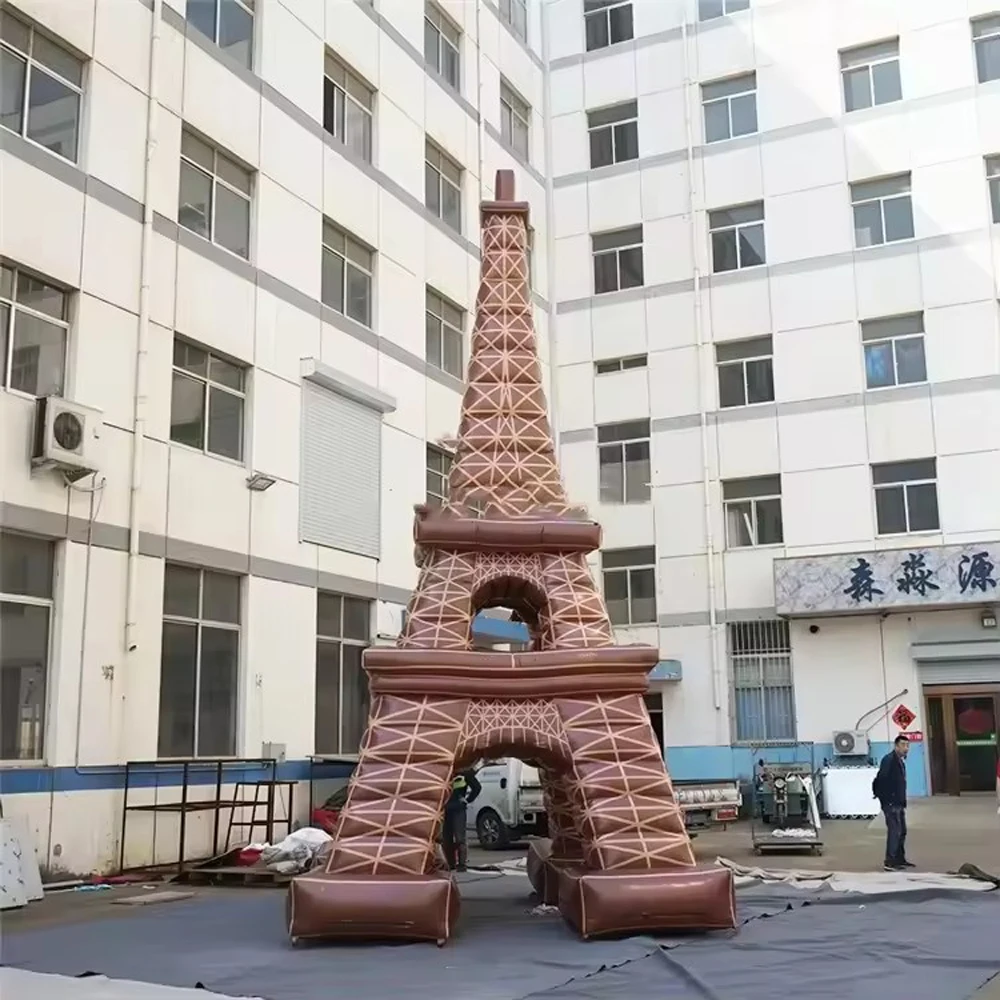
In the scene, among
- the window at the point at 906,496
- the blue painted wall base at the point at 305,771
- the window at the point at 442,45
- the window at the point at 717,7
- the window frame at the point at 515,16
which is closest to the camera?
the blue painted wall base at the point at 305,771

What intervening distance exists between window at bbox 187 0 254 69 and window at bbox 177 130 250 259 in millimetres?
1835

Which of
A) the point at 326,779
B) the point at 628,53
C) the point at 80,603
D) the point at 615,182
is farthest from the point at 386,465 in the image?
the point at 628,53

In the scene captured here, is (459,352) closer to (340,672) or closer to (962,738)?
(340,672)

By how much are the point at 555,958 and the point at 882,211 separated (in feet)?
67.7

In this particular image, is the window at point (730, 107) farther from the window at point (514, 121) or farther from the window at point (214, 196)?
the window at point (214, 196)

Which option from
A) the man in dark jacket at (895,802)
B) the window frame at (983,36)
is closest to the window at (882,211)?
the window frame at (983,36)

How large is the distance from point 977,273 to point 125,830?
19.2 meters

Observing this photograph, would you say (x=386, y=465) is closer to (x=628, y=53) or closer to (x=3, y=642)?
(x=3, y=642)

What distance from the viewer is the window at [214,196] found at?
16734 millimetres

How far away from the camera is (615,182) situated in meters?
27.7

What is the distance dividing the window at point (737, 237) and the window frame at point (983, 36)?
5184mm

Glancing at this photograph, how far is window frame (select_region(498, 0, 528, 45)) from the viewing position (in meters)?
27.2

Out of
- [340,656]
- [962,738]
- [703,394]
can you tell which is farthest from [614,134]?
[962,738]

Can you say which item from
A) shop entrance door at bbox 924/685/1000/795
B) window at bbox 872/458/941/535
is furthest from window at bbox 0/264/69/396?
shop entrance door at bbox 924/685/1000/795
